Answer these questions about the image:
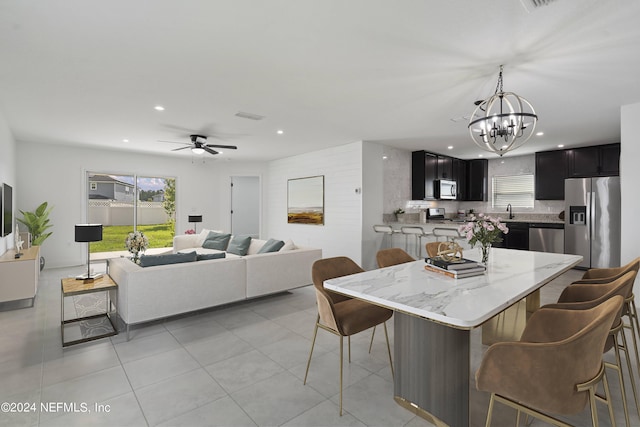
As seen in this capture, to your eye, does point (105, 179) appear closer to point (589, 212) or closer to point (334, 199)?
point (334, 199)

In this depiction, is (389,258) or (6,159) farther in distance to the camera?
(6,159)

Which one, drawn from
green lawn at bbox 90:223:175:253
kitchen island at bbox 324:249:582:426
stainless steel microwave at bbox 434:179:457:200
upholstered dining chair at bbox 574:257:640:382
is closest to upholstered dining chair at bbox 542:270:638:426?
upholstered dining chair at bbox 574:257:640:382

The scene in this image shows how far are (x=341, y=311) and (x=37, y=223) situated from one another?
21.7ft

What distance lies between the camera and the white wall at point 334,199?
6.48m

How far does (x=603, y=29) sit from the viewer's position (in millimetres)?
2326

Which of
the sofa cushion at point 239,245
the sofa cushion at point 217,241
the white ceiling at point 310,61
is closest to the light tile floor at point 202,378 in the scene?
the sofa cushion at point 239,245

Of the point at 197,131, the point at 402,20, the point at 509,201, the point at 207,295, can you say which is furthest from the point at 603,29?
the point at 509,201

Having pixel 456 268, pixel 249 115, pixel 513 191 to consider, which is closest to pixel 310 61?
pixel 249 115

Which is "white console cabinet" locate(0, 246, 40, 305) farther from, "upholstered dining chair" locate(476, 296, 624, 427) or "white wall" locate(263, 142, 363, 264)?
"upholstered dining chair" locate(476, 296, 624, 427)

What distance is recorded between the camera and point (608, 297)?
6.13 feet

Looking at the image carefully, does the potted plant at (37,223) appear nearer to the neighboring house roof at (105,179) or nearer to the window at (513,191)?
the neighboring house roof at (105,179)

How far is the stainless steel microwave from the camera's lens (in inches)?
296

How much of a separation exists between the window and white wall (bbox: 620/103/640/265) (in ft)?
12.5

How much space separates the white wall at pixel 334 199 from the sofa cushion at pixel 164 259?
3572 mm
